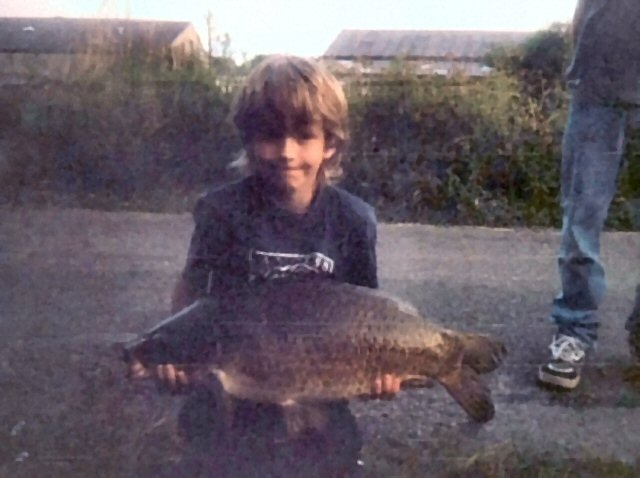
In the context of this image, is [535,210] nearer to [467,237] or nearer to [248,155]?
[467,237]

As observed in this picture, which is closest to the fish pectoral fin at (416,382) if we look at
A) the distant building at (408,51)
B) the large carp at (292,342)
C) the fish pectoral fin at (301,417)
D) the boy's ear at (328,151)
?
the large carp at (292,342)

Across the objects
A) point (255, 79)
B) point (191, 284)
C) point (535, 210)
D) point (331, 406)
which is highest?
point (255, 79)

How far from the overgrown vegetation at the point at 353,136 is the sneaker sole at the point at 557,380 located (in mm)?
311

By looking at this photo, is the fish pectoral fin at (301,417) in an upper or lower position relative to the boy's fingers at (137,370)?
lower

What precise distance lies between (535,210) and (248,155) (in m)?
0.47

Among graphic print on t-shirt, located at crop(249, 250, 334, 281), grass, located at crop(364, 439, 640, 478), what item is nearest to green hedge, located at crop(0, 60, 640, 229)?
graphic print on t-shirt, located at crop(249, 250, 334, 281)

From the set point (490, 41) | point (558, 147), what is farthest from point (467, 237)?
point (490, 41)

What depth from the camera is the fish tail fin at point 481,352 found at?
166 centimetres

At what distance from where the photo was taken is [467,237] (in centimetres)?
164

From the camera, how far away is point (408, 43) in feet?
5.13

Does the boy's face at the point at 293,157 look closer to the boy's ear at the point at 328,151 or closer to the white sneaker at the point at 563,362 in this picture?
the boy's ear at the point at 328,151

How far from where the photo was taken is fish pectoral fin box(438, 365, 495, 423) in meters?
1.66

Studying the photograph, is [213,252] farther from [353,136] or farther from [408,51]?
[408,51]

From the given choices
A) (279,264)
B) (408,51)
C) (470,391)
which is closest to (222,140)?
(279,264)
